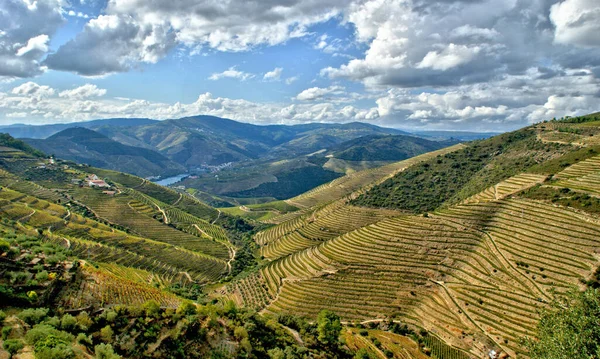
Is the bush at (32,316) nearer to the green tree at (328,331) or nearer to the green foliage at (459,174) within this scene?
the green tree at (328,331)

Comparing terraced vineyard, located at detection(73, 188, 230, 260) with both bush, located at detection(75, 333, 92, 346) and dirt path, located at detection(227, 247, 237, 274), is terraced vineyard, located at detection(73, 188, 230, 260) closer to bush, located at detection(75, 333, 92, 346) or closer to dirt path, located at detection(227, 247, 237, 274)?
dirt path, located at detection(227, 247, 237, 274)

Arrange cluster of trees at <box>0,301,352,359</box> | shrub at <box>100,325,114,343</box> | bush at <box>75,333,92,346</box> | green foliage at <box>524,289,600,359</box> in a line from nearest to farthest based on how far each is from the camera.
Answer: cluster of trees at <box>0,301,352,359</box>
green foliage at <box>524,289,600,359</box>
bush at <box>75,333,92,346</box>
shrub at <box>100,325,114,343</box>

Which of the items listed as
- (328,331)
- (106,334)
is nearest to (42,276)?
(106,334)

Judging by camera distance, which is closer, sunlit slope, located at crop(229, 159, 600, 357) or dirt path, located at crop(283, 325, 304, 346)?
dirt path, located at crop(283, 325, 304, 346)

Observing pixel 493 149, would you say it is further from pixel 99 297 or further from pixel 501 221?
pixel 99 297

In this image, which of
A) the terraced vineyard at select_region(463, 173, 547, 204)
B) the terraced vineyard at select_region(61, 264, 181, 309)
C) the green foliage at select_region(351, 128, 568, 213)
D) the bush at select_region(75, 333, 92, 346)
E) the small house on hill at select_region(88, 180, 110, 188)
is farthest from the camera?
the small house on hill at select_region(88, 180, 110, 188)

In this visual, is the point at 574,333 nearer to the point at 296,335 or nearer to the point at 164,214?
the point at 296,335

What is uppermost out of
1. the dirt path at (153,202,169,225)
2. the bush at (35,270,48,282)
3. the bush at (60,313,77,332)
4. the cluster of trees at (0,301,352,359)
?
the bush at (35,270,48,282)

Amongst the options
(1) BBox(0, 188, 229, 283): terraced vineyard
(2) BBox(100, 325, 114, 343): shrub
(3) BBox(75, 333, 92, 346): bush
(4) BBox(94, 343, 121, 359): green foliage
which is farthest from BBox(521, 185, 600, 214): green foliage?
(1) BBox(0, 188, 229, 283): terraced vineyard

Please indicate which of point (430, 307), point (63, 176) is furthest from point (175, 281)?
point (63, 176)
